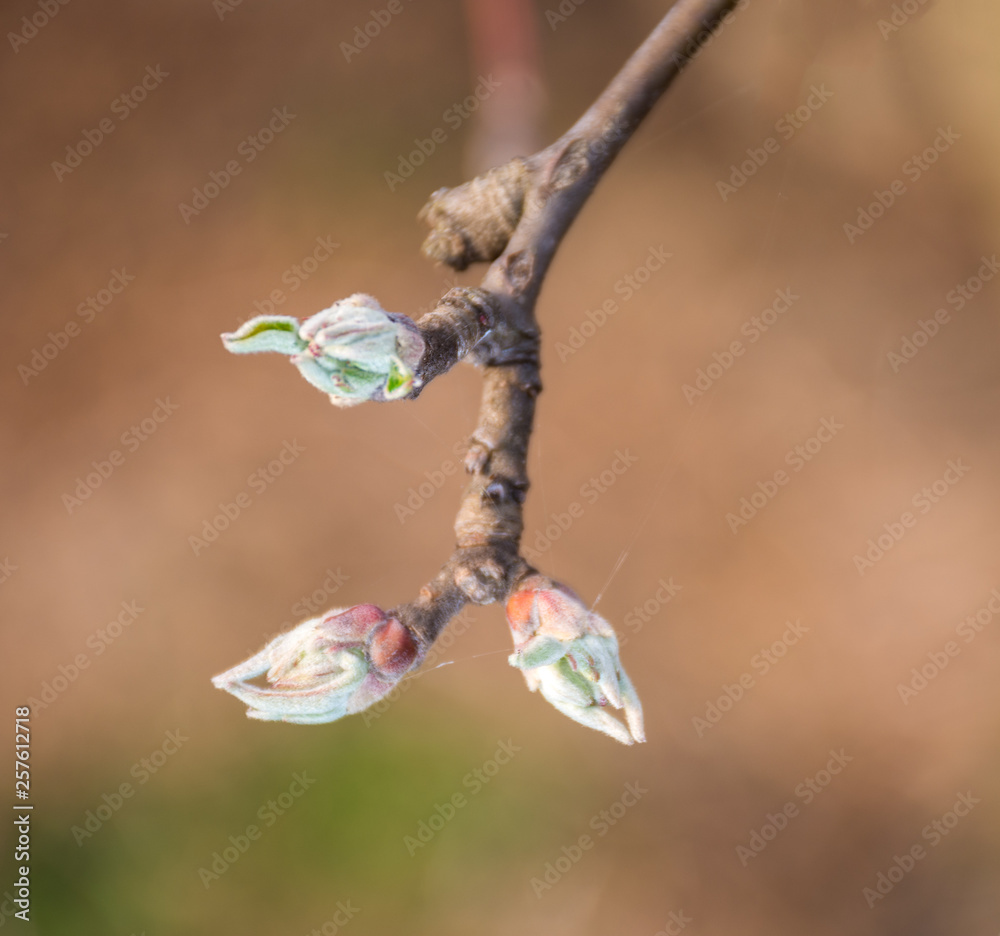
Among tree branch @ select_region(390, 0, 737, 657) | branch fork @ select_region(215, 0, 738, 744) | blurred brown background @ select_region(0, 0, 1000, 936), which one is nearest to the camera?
branch fork @ select_region(215, 0, 738, 744)

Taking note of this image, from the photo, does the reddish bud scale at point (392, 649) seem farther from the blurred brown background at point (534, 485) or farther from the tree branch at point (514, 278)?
the blurred brown background at point (534, 485)

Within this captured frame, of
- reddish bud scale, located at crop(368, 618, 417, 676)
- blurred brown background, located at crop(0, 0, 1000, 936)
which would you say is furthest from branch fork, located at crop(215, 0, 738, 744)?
blurred brown background, located at crop(0, 0, 1000, 936)

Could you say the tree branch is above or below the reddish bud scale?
above

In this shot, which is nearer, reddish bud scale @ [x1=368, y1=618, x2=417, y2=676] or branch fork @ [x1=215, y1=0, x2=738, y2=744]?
branch fork @ [x1=215, y1=0, x2=738, y2=744]

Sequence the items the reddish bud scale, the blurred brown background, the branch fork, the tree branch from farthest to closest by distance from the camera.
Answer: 1. the blurred brown background
2. the tree branch
3. the reddish bud scale
4. the branch fork

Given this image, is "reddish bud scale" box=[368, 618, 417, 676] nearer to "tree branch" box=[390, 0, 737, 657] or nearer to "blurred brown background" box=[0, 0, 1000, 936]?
"tree branch" box=[390, 0, 737, 657]

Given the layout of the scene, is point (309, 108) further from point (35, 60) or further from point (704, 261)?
point (704, 261)

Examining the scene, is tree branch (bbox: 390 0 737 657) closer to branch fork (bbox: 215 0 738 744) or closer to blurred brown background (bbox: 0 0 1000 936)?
branch fork (bbox: 215 0 738 744)

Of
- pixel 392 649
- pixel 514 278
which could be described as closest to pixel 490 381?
pixel 514 278

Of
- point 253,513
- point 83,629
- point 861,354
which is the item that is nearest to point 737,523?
point 861,354
